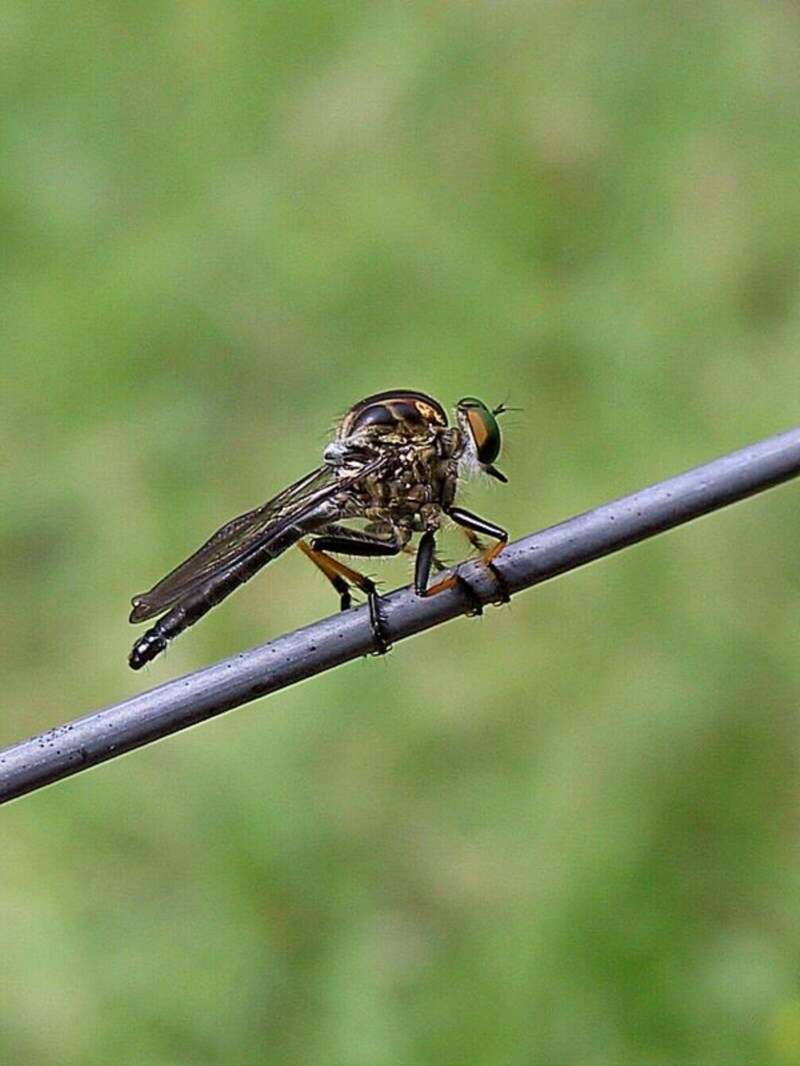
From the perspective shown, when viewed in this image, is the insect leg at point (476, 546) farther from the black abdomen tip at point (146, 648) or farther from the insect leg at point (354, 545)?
the black abdomen tip at point (146, 648)

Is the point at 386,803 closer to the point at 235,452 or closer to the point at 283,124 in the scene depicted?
the point at 235,452

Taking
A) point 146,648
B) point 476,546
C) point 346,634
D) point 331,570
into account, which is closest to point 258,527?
point 331,570

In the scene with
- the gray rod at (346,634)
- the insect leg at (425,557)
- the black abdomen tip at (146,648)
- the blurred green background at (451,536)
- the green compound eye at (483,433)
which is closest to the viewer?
the gray rod at (346,634)

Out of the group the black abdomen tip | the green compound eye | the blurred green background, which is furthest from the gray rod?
the blurred green background

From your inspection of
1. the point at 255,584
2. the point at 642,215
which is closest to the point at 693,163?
the point at 642,215

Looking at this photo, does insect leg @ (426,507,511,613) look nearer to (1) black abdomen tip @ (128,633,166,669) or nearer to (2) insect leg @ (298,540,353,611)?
(2) insect leg @ (298,540,353,611)

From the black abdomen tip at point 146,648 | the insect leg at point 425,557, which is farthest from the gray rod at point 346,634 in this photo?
the black abdomen tip at point 146,648

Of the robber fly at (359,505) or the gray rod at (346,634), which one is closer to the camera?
the gray rod at (346,634)
